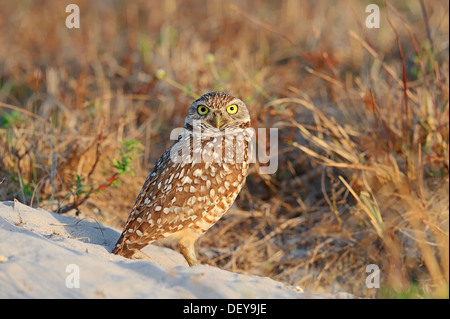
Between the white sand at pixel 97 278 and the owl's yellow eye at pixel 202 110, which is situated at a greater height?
the owl's yellow eye at pixel 202 110

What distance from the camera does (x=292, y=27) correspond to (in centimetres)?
902

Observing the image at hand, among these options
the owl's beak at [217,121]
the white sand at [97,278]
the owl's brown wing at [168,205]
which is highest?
the owl's beak at [217,121]

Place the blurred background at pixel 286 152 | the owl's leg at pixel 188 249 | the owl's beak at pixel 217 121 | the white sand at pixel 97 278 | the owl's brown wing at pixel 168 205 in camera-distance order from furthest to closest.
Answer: the blurred background at pixel 286 152 → the owl's leg at pixel 188 249 → the owl's beak at pixel 217 121 → the owl's brown wing at pixel 168 205 → the white sand at pixel 97 278

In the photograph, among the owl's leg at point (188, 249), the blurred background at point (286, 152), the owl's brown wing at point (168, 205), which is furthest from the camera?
the blurred background at point (286, 152)

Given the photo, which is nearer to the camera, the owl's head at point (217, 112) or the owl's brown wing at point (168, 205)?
the owl's brown wing at point (168, 205)

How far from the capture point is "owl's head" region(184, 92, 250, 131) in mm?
3824

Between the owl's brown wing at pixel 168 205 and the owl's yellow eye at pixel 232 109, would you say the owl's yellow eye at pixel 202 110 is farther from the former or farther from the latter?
the owl's brown wing at pixel 168 205

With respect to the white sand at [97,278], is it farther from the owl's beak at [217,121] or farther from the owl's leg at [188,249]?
the owl's beak at [217,121]

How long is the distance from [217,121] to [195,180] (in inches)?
16.2

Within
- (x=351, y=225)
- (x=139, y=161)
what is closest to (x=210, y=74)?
(x=139, y=161)

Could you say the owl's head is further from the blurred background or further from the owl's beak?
the blurred background

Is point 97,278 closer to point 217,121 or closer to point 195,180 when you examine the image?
point 195,180

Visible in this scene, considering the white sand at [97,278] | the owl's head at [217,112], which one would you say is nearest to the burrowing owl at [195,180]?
the owl's head at [217,112]

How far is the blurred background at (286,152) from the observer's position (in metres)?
4.67
